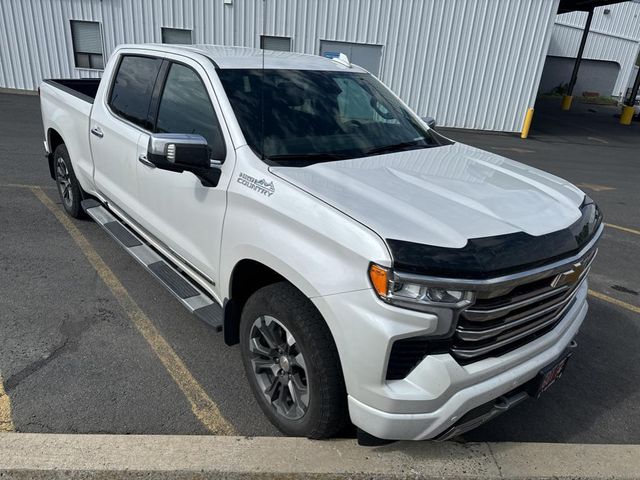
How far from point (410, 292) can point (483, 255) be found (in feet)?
1.12

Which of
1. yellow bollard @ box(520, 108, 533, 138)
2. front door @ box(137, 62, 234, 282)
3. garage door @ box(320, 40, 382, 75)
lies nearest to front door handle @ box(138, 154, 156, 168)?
front door @ box(137, 62, 234, 282)

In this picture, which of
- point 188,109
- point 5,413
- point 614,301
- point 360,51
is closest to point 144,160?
point 188,109

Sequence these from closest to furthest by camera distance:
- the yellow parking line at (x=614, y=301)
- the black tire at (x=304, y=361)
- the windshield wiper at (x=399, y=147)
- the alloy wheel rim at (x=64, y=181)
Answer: the black tire at (x=304, y=361) < the windshield wiper at (x=399, y=147) < the yellow parking line at (x=614, y=301) < the alloy wheel rim at (x=64, y=181)

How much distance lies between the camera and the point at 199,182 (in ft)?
9.57

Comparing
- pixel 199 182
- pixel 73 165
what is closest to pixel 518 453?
pixel 199 182

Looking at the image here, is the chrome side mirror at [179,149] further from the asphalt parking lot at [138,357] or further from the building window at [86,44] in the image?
the building window at [86,44]

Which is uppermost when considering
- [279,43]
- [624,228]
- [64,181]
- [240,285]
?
[279,43]

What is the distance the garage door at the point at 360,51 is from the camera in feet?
51.8

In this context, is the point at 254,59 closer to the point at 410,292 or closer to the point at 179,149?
the point at 179,149

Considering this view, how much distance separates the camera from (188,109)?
327 cm

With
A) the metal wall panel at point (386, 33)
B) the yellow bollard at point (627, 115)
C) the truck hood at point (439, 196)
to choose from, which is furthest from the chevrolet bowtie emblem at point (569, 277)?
the yellow bollard at point (627, 115)

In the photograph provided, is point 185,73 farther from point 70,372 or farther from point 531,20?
point 531,20

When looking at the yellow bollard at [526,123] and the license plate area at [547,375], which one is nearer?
the license plate area at [547,375]

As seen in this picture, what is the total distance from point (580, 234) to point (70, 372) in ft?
10.0
